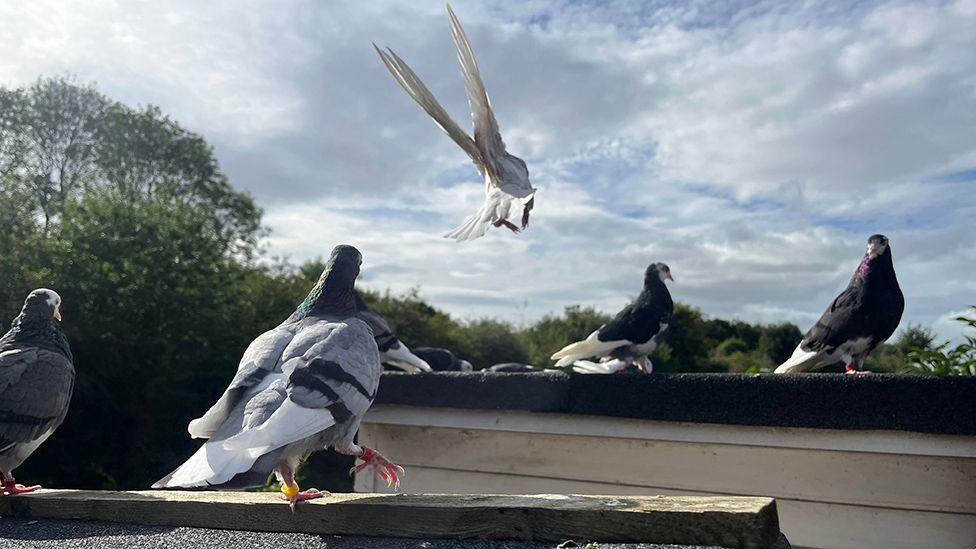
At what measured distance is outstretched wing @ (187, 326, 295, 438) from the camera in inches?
92.4

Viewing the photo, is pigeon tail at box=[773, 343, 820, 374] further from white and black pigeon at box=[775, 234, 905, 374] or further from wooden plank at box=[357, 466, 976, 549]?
wooden plank at box=[357, 466, 976, 549]

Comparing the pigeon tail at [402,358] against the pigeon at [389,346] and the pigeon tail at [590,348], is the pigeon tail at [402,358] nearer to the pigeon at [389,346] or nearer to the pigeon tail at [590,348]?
the pigeon at [389,346]

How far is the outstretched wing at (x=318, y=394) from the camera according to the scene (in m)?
2.13

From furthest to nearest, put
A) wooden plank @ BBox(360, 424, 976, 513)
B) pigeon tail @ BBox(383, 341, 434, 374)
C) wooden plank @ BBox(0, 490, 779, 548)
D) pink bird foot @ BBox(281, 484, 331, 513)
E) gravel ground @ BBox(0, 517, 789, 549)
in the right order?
1. pigeon tail @ BBox(383, 341, 434, 374)
2. wooden plank @ BBox(360, 424, 976, 513)
3. pink bird foot @ BBox(281, 484, 331, 513)
4. gravel ground @ BBox(0, 517, 789, 549)
5. wooden plank @ BBox(0, 490, 779, 548)

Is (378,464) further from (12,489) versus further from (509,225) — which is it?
(12,489)

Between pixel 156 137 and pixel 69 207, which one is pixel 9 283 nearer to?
pixel 69 207

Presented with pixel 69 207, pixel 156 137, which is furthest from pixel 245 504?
pixel 156 137

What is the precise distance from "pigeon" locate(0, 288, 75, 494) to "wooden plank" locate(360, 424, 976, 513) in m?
2.12

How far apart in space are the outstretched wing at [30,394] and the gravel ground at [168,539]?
1.38ft

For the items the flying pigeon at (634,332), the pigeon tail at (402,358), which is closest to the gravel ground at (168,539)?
the flying pigeon at (634,332)

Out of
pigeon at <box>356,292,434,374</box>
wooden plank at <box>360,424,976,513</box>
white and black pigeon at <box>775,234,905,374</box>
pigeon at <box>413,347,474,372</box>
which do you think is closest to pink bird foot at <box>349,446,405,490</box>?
wooden plank at <box>360,424,976,513</box>

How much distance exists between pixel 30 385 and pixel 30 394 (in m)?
0.04

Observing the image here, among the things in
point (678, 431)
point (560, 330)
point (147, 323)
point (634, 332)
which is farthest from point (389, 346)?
point (560, 330)

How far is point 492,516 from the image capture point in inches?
89.1
